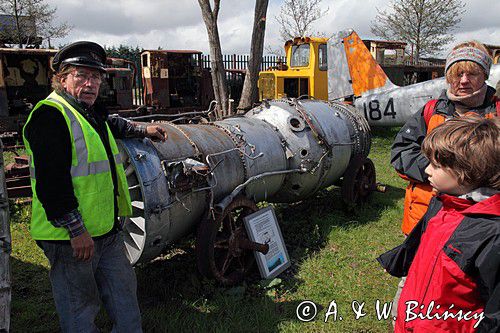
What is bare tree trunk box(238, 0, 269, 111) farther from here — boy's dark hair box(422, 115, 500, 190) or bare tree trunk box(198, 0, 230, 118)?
boy's dark hair box(422, 115, 500, 190)

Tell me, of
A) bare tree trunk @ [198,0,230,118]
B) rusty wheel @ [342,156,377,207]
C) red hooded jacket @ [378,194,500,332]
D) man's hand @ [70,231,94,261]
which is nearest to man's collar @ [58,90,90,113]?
man's hand @ [70,231,94,261]

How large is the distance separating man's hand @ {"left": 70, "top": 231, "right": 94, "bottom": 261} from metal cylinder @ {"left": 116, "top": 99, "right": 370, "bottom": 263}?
94 cm

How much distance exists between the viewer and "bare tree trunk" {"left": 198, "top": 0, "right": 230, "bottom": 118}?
9.30 metres

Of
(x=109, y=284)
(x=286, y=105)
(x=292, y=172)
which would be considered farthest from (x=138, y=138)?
(x=286, y=105)

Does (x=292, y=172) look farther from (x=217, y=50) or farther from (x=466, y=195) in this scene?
(x=217, y=50)

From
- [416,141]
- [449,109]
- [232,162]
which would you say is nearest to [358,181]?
[232,162]

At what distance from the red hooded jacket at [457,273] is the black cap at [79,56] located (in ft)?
6.82

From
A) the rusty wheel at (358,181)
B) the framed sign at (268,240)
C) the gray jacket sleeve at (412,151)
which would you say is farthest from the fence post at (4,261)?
the rusty wheel at (358,181)

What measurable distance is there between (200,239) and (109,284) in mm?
1202

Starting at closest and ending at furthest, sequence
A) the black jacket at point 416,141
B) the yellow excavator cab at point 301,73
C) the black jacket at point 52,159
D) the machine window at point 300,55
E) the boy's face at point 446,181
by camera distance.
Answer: the boy's face at point 446,181 → the black jacket at point 52,159 → the black jacket at point 416,141 → the yellow excavator cab at point 301,73 → the machine window at point 300,55

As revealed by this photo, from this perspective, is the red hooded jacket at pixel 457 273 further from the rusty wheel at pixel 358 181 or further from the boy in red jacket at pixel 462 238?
the rusty wheel at pixel 358 181

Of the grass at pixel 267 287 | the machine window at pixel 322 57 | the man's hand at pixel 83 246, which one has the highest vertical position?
the machine window at pixel 322 57

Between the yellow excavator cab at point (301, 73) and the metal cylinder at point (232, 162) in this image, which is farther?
the yellow excavator cab at point (301, 73)

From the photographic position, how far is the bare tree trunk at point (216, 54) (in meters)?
9.30
